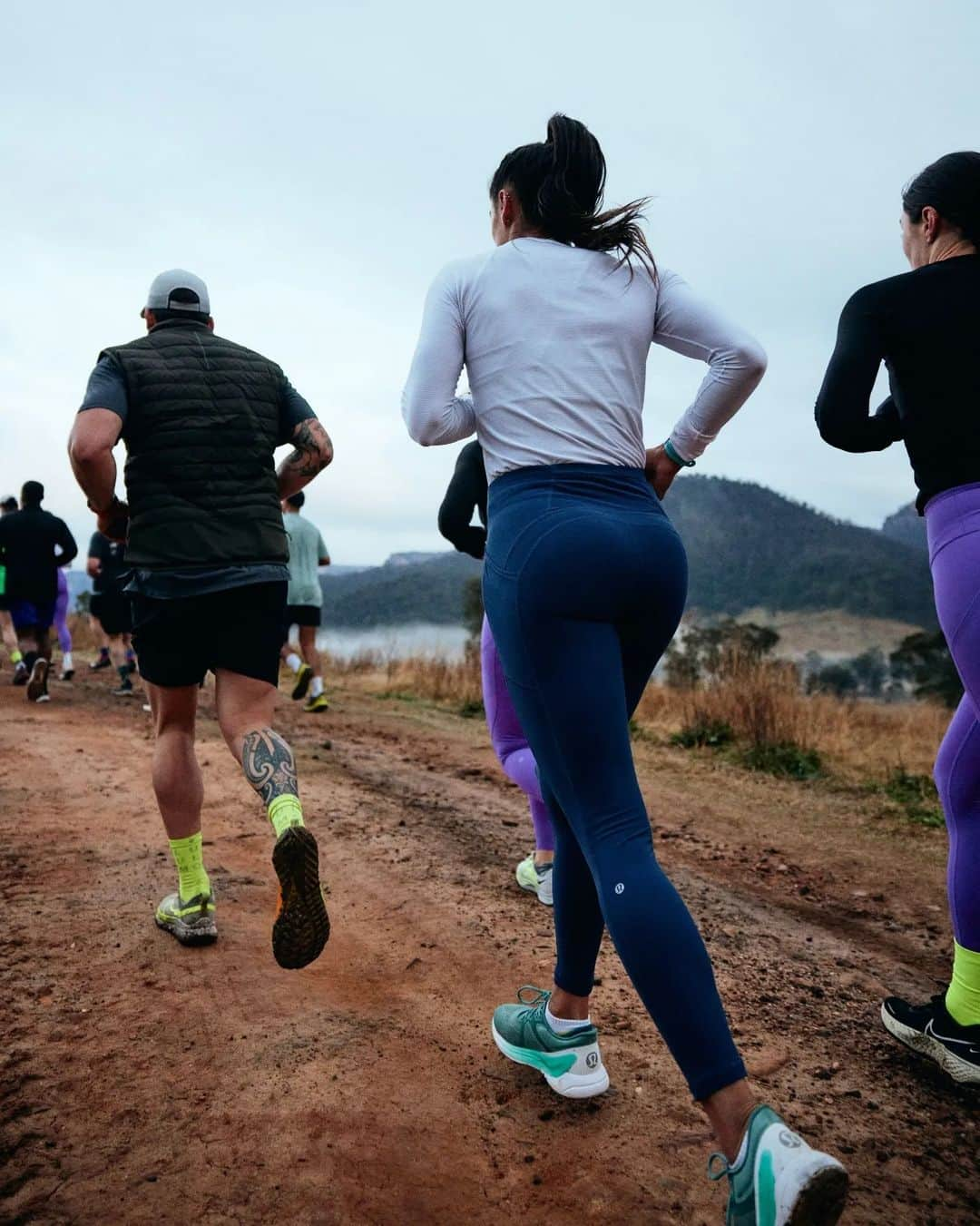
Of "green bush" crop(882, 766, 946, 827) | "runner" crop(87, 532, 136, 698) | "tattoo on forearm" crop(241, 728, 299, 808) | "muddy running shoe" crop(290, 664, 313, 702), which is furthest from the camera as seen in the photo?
"runner" crop(87, 532, 136, 698)

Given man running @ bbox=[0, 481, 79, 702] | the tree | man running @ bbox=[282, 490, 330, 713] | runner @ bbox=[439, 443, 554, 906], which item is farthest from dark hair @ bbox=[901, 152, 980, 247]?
the tree

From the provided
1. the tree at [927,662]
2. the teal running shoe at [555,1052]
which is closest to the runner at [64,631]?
the teal running shoe at [555,1052]

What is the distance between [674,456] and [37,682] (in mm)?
8149

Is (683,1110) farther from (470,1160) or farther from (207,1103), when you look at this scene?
(207,1103)

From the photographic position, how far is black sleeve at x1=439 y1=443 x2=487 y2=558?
9.61 ft

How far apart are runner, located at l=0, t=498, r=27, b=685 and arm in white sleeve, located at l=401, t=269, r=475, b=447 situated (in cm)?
884

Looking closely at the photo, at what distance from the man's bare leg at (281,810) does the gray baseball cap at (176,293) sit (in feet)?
3.91

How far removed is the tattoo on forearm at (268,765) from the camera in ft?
8.84

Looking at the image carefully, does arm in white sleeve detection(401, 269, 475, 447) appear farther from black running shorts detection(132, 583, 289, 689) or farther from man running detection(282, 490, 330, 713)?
man running detection(282, 490, 330, 713)

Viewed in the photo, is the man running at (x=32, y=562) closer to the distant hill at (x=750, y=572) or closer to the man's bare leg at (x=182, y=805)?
the man's bare leg at (x=182, y=805)

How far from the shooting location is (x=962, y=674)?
2119mm

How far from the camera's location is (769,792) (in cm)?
628

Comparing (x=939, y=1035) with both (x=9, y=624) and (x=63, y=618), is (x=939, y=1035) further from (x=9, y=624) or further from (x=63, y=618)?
(x=63, y=618)

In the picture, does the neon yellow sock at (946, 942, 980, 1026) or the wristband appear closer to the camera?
the wristband
